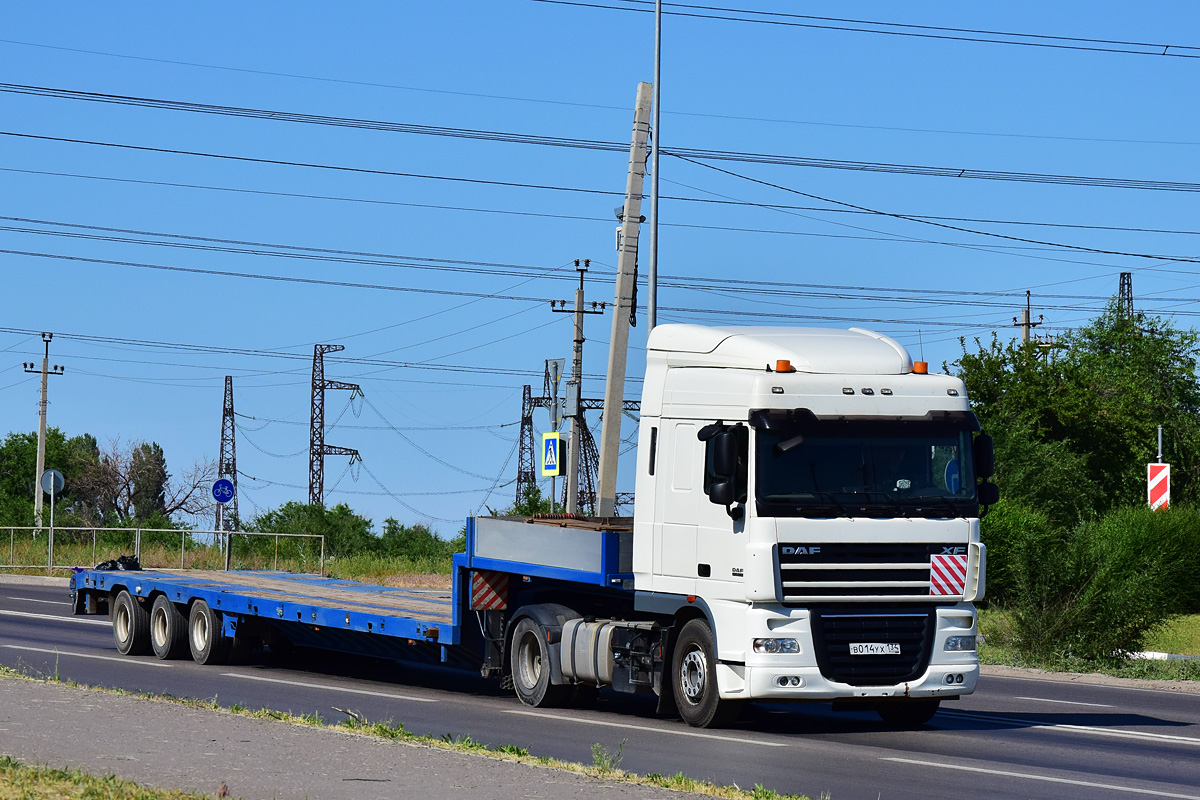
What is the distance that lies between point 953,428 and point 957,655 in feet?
6.42

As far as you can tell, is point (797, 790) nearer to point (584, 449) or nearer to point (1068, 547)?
point (1068, 547)

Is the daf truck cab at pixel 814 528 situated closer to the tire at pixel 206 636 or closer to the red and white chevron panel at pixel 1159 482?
the tire at pixel 206 636

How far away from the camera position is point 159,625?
20406 millimetres

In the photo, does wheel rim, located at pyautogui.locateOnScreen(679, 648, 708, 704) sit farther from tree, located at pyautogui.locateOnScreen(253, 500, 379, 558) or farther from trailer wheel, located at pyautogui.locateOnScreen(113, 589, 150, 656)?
tree, located at pyautogui.locateOnScreen(253, 500, 379, 558)

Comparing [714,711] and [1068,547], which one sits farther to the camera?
[1068,547]

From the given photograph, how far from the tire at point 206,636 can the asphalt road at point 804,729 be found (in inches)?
12.3

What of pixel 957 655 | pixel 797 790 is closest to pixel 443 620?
pixel 957 655

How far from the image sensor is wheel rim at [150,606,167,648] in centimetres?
2027

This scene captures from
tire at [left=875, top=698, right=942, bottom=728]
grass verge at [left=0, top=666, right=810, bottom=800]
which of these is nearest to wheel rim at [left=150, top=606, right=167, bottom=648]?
grass verge at [left=0, top=666, right=810, bottom=800]

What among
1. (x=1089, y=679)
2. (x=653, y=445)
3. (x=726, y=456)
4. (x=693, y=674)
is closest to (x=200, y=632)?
(x=653, y=445)

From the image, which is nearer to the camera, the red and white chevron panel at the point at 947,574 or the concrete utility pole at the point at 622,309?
the red and white chevron panel at the point at 947,574

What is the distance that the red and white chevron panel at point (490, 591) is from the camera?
16031mm

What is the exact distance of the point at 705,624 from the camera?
1370cm

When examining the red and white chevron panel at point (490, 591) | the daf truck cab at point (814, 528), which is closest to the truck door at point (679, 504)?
the daf truck cab at point (814, 528)
